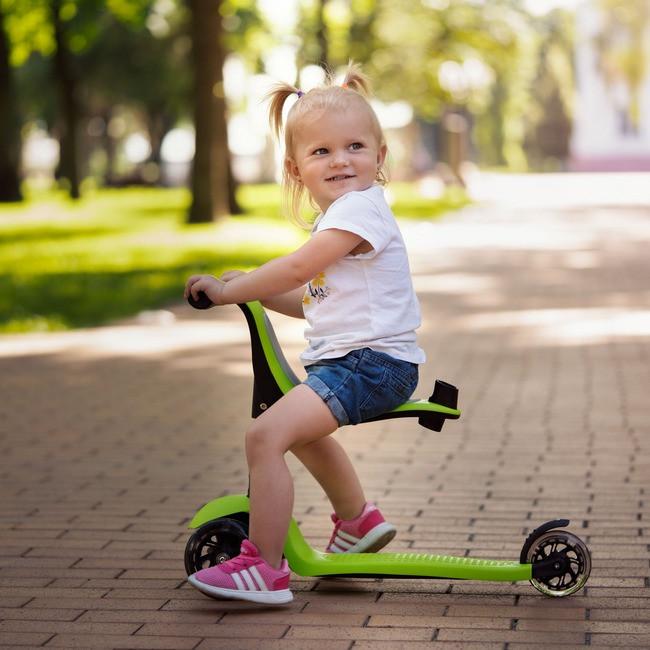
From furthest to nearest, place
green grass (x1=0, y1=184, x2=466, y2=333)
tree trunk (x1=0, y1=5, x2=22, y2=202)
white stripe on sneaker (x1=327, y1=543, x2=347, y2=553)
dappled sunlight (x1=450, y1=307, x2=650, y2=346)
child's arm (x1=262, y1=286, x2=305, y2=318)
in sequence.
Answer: tree trunk (x1=0, y1=5, x2=22, y2=202)
green grass (x1=0, y1=184, x2=466, y2=333)
dappled sunlight (x1=450, y1=307, x2=650, y2=346)
white stripe on sneaker (x1=327, y1=543, x2=347, y2=553)
child's arm (x1=262, y1=286, x2=305, y2=318)

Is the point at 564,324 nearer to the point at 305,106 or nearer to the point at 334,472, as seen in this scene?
the point at 334,472

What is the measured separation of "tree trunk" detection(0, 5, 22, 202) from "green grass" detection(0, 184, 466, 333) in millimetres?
4266

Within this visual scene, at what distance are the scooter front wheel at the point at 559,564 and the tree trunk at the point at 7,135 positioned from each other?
3121 cm

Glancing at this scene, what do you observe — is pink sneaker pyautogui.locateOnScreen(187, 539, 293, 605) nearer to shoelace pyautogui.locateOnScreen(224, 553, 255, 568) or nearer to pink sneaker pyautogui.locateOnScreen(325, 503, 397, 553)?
shoelace pyautogui.locateOnScreen(224, 553, 255, 568)

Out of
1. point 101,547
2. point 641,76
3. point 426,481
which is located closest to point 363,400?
point 101,547

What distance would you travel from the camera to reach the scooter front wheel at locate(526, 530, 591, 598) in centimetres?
416

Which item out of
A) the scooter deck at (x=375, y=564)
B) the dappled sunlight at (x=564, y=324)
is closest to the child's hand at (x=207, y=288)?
the scooter deck at (x=375, y=564)

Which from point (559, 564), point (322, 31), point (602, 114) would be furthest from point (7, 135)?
point (602, 114)

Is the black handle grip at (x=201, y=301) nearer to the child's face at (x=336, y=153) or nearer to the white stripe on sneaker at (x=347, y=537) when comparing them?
the child's face at (x=336, y=153)

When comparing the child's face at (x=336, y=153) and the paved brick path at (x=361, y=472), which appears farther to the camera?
the child's face at (x=336, y=153)

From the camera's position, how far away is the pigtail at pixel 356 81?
4375mm

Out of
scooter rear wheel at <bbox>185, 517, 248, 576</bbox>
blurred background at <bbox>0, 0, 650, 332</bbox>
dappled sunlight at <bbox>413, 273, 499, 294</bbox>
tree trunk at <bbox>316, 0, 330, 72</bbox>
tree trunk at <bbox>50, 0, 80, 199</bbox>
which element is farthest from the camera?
tree trunk at <bbox>50, 0, 80, 199</bbox>

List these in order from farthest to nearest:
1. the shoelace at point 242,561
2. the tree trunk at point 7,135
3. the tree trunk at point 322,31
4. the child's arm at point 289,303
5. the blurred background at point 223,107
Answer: the tree trunk at point 7,135
the tree trunk at point 322,31
the blurred background at point 223,107
the child's arm at point 289,303
the shoelace at point 242,561

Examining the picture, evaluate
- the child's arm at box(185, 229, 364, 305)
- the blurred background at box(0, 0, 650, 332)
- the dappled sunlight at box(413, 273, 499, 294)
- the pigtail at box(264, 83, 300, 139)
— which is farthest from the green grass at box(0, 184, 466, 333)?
the child's arm at box(185, 229, 364, 305)
